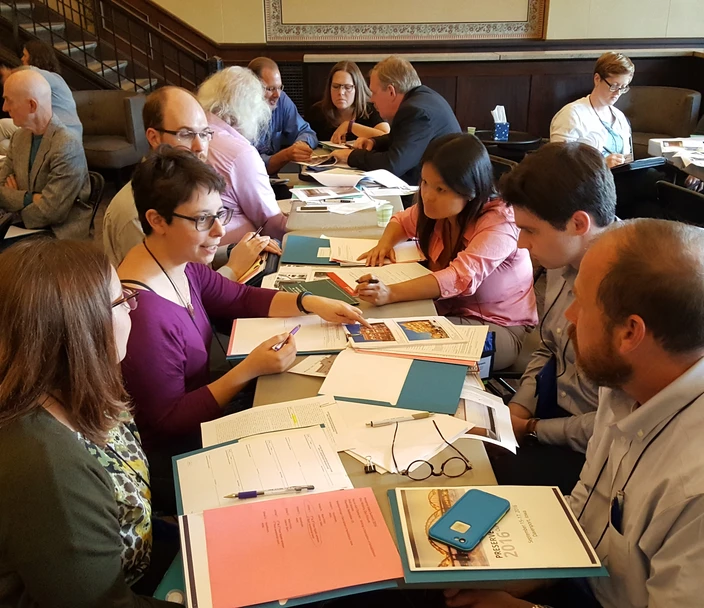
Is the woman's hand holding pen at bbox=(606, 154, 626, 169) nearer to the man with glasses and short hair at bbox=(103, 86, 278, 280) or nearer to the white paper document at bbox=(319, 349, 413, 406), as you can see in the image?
the man with glasses and short hair at bbox=(103, 86, 278, 280)

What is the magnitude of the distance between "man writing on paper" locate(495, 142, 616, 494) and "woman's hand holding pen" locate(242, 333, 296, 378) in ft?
2.07

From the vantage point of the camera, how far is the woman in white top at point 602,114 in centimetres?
396

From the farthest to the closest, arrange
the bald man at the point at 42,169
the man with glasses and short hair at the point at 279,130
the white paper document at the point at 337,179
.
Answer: the man with glasses and short hair at the point at 279,130 < the bald man at the point at 42,169 < the white paper document at the point at 337,179

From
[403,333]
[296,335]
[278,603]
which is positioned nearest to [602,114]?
[403,333]

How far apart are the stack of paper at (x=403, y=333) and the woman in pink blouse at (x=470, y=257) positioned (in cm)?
19

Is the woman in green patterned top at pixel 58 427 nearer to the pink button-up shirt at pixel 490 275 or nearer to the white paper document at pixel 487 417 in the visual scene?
the white paper document at pixel 487 417

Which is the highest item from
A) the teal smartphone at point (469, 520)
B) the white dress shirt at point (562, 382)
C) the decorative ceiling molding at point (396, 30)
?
the decorative ceiling molding at point (396, 30)

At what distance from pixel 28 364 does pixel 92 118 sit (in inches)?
231

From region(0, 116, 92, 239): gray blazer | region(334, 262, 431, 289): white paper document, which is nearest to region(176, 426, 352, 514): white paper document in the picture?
region(334, 262, 431, 289): white paper document

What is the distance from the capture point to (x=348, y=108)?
15.3 feet

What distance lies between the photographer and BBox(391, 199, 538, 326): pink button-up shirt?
82.3 inches

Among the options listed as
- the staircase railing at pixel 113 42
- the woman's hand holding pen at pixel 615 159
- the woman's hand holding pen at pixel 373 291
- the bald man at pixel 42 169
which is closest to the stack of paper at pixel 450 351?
the woman's hand holding pen at pixel 373 291

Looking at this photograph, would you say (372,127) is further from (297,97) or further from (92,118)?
(92,118)

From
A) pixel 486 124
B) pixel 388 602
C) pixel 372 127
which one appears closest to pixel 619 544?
pixel 388 602
